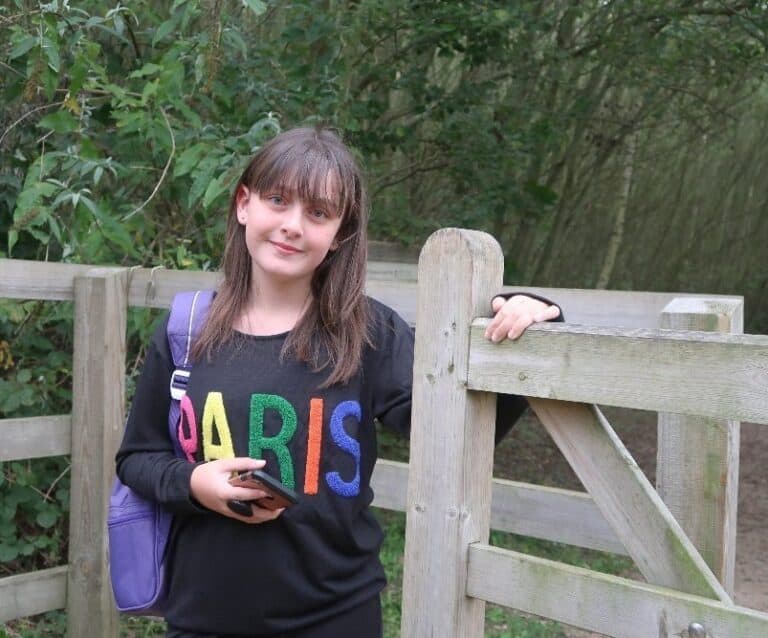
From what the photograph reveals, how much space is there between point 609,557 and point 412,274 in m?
2.77

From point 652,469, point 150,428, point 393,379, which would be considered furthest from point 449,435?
point 652,469

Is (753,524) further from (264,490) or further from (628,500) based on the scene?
(264,490)

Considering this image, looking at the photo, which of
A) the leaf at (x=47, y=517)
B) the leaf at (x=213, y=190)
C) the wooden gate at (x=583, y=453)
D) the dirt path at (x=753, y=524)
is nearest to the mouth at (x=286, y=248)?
the wooden gate at (x=583, y=453)

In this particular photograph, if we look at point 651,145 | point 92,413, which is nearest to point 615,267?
point 651,145

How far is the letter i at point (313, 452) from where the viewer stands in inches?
74.3

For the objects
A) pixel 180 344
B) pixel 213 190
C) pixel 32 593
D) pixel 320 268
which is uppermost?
pixel 213 190

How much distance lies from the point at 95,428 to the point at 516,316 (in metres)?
2.14

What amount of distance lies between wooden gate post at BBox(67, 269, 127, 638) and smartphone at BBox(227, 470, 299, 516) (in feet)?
5.81

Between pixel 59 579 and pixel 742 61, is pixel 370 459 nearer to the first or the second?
pixel 59 579

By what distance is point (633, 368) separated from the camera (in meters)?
1.58

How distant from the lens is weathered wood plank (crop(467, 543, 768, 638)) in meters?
1.51

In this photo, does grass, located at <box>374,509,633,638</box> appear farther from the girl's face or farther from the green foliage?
the girl's face

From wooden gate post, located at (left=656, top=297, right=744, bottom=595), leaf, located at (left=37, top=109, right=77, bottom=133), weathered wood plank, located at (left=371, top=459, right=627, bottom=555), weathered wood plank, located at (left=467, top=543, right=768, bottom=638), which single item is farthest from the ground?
weathered wood plank, located at (left=467, top=543, right=768, bottom=638)

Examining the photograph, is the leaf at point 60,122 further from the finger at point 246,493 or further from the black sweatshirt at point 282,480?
the finger at point 246,493
